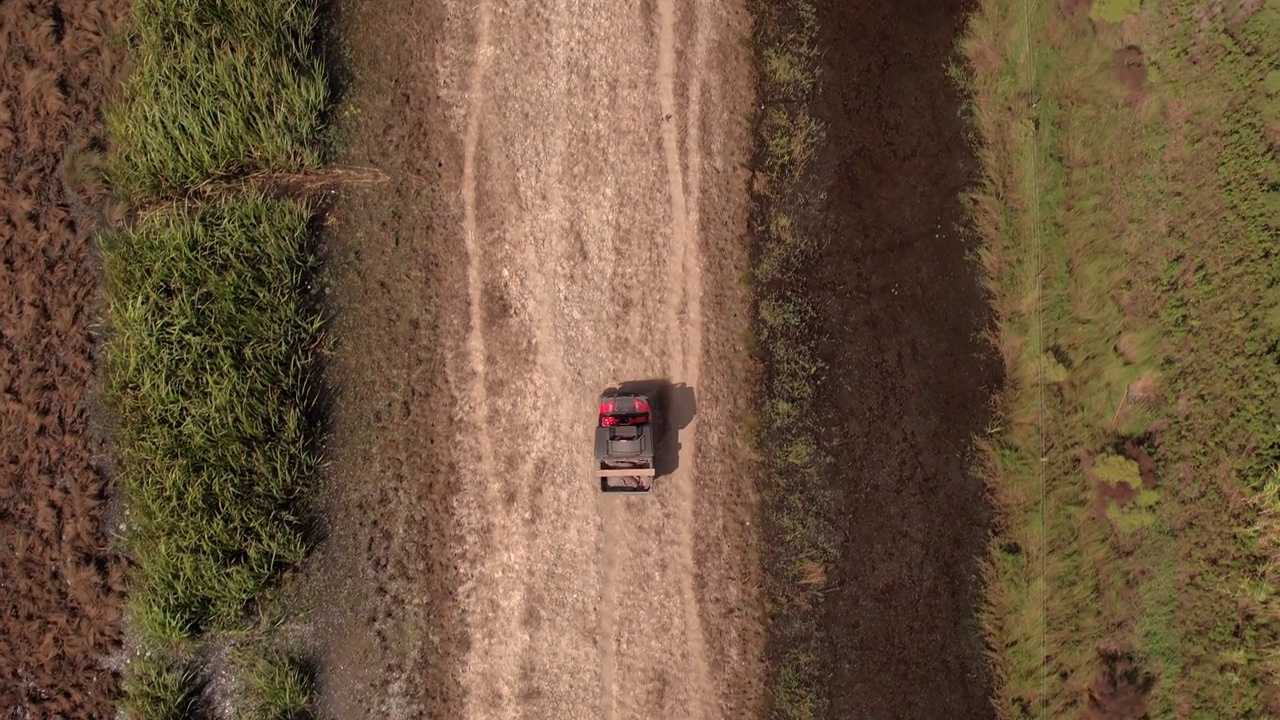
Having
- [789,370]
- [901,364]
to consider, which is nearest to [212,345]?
[789,370]

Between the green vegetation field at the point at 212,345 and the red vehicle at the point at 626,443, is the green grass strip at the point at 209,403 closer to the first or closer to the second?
the green vegetation field at the point at 212,345

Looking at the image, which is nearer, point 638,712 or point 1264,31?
point 638,712

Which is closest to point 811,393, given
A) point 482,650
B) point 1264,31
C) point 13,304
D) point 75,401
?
point 482,650

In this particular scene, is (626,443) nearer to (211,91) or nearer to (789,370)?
(789,370)

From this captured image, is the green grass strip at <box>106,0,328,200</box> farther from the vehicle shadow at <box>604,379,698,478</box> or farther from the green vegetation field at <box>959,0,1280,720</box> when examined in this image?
the green vegetation field at <box>959,0,1280,720</box>

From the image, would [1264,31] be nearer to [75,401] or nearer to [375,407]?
[375,407]

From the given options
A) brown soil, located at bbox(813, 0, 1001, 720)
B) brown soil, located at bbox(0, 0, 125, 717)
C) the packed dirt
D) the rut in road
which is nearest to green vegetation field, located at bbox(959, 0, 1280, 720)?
brown soil, located at bbox(813, 0, 1001, 720)
